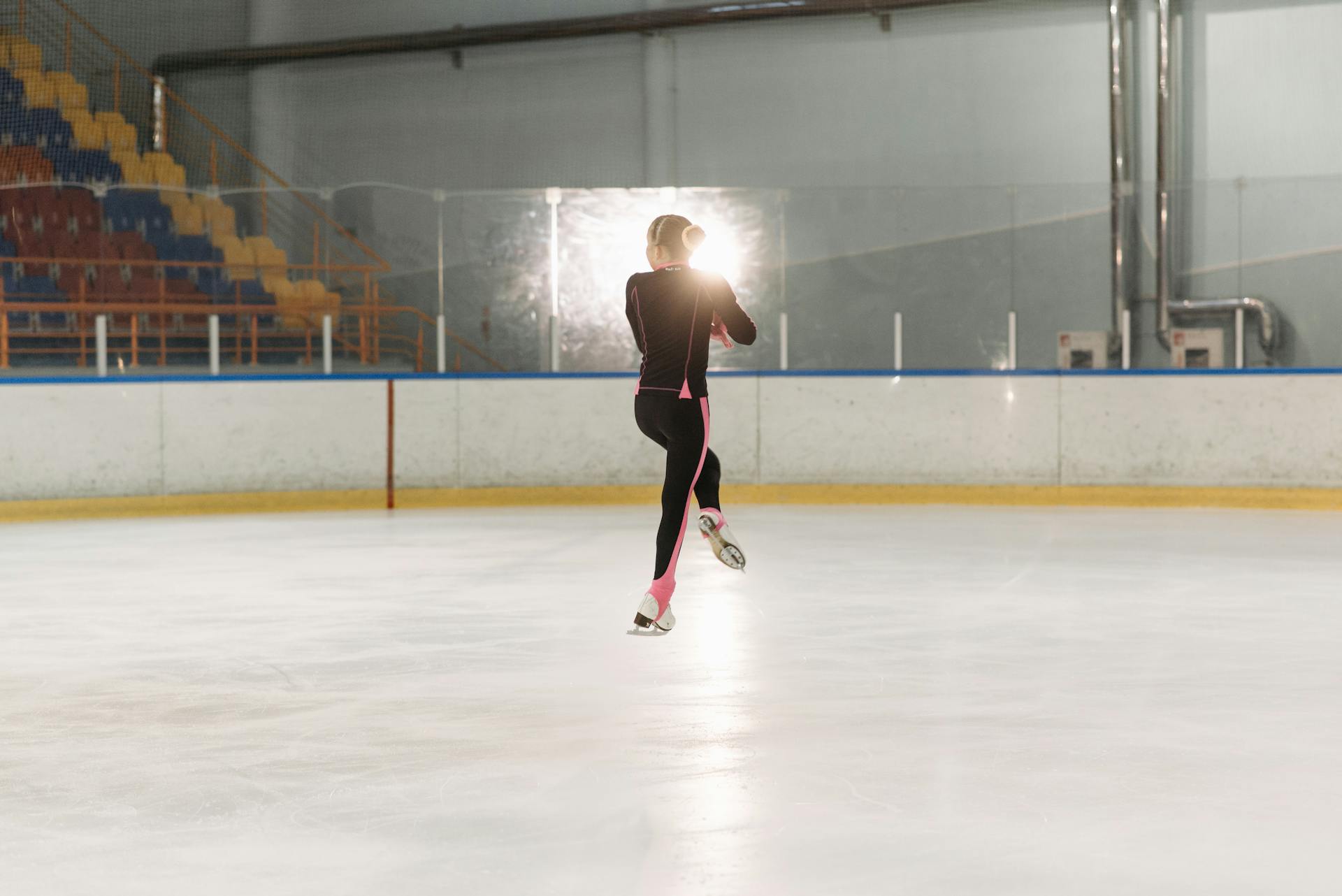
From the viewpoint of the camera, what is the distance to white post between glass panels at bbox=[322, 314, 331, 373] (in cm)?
1121

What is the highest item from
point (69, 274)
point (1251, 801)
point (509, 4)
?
point (509, 4)

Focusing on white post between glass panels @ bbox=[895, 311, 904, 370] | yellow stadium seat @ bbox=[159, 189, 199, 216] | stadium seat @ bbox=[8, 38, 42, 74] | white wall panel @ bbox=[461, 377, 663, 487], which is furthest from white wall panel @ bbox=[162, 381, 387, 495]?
stadium seat @ bbox=[8, 38, 42, 74]

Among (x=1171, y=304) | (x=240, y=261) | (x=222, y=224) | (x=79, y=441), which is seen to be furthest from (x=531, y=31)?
(x=79, y=441)

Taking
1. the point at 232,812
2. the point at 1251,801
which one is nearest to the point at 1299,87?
the point at 1251,801

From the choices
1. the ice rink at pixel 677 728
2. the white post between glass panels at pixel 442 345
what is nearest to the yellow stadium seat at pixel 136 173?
the white post between glass panels at pixel 442 345

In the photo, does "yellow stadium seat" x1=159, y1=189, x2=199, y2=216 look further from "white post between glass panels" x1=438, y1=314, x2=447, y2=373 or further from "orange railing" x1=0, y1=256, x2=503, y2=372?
"white post between glass panels" x1=438, y1=314, x2=447, y2=373

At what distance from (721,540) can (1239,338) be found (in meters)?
7.90

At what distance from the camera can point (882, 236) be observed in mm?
11703

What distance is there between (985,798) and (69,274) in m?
10.4

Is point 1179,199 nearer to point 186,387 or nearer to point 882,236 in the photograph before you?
point 882,236

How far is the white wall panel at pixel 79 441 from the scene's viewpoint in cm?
1008

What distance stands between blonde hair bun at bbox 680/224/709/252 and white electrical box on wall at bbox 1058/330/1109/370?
716cm

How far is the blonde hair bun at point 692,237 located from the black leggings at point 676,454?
1.59 feet

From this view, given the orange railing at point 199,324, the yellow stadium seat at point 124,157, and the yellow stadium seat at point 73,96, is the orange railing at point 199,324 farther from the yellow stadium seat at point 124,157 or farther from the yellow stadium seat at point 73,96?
the yellow stadium seat at point 73,96
